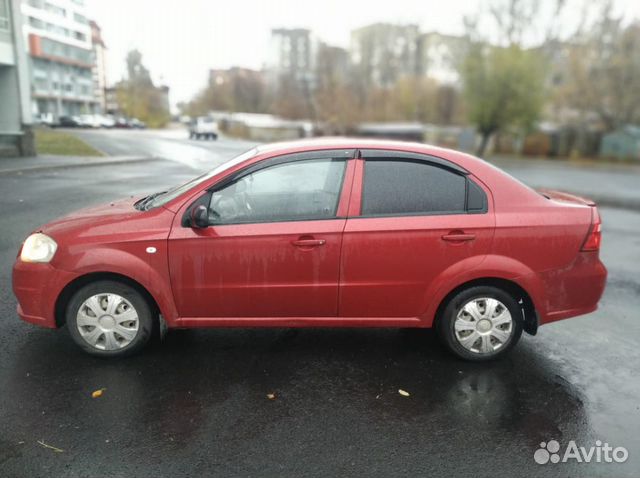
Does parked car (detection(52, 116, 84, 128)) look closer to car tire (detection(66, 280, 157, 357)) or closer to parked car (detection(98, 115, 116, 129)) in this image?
parked car (detection(98, 115, 116, 129))

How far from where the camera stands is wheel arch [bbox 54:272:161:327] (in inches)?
150

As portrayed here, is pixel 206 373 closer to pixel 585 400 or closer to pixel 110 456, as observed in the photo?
pixel 110 456

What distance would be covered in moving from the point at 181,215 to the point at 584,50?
42.8 m

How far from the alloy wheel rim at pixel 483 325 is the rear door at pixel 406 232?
0.31m

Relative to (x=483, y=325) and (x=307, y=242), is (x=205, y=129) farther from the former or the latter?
(x=483, y=325)

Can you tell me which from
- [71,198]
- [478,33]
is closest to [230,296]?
[71,198]

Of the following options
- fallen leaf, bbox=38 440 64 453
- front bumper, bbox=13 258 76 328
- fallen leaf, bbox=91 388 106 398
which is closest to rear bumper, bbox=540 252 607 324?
fallen leaf, bbox=91 388 106 398

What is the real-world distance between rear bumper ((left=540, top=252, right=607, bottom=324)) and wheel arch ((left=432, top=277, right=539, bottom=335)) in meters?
0.10

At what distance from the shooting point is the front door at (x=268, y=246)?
3.74m

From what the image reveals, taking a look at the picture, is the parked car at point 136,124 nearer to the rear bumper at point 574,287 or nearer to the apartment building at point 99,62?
the apartment building at point 99,62

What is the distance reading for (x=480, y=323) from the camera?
3941 millimetres

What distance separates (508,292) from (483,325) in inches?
12.4

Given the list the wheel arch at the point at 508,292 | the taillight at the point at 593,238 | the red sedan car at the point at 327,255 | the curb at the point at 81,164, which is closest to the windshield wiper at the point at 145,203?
the red sedan car at the point at 327,255

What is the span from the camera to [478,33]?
46.7 m
